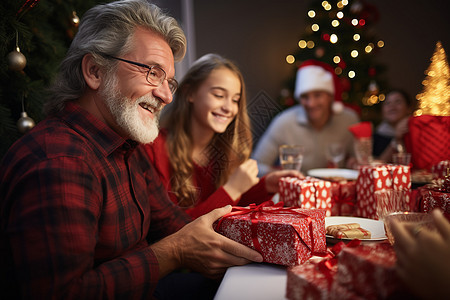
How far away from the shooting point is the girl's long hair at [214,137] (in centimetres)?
197

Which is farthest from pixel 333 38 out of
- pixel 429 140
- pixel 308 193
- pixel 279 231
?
pixel 279 231

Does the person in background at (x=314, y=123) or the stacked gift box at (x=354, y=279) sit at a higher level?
the person in background at (x=314, y=123)

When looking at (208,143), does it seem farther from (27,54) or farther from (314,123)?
(314,123)

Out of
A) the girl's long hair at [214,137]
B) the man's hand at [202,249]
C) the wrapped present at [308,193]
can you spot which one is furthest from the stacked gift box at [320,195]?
the girl's long hair at [214,137]

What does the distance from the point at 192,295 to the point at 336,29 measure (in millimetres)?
3913

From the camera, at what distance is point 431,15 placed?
198 inches

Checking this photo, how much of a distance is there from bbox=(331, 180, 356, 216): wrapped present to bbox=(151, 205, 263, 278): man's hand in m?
0.54

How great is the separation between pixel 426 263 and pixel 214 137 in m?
1.59

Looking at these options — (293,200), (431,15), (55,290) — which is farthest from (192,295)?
(431,15)

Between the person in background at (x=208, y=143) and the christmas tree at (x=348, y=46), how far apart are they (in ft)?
9.20

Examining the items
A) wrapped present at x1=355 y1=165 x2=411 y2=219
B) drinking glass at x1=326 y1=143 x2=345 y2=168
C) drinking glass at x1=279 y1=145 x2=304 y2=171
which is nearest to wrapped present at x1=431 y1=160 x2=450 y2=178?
wrapped present at x1=355 y1=165 x2=411 y2=219

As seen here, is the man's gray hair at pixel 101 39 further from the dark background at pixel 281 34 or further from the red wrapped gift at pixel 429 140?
the dark background at pixel 281 34

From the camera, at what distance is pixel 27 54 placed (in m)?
1.66

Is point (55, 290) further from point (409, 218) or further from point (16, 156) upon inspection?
point (409, 218)
